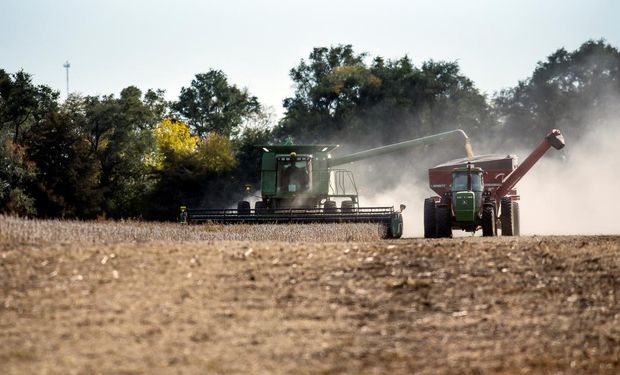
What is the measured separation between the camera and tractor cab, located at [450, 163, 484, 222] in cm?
2939

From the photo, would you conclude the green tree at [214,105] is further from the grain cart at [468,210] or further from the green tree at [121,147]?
the grain cart at [468,210]

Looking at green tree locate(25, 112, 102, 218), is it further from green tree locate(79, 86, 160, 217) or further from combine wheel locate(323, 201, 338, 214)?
combine wheel locate(323, 201, 338, 214)

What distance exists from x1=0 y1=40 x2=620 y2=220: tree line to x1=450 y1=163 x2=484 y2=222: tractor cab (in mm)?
30818

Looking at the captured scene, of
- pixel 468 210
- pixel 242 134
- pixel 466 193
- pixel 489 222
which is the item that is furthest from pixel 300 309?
pixel 242 134

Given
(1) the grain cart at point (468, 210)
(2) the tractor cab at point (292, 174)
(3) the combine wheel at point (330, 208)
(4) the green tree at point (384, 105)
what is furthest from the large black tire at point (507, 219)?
(4) the green tree at point (384, 105)

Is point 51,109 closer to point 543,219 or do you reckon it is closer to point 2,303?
point 543,219

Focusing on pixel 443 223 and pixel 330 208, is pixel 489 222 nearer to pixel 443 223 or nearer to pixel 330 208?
pixel 443 223

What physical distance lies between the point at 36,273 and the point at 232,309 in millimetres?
3278

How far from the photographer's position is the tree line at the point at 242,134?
206ft

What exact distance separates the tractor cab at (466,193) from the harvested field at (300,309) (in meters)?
9.92

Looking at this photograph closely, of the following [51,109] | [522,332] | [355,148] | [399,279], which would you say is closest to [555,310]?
[522,332]

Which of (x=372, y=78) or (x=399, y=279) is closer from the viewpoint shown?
(x=399, y=279)

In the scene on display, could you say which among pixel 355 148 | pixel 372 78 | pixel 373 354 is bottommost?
pixel 373 354

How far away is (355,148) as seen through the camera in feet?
259
